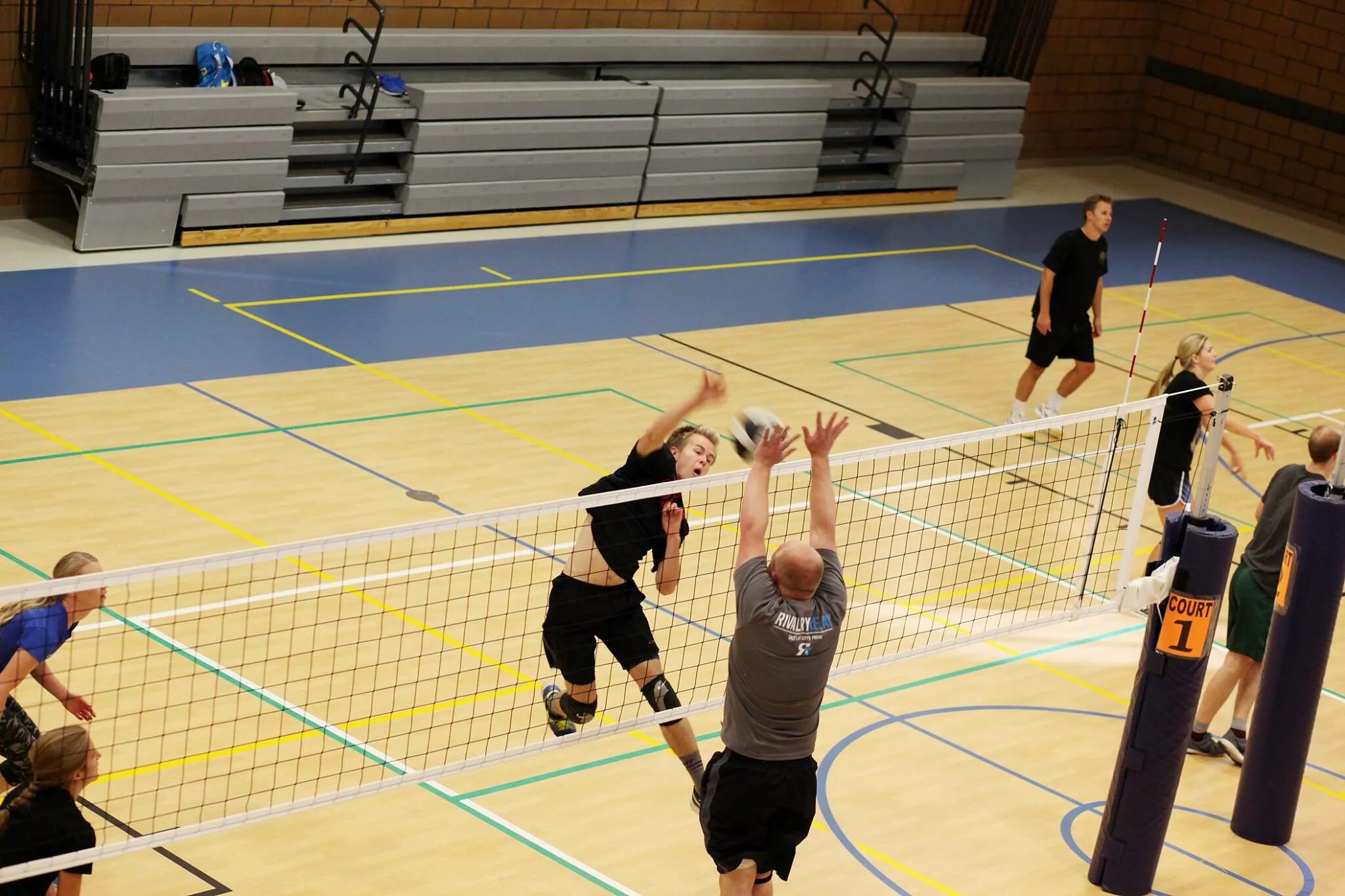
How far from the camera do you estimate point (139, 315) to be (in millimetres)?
14320

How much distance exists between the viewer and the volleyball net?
776 centimetres

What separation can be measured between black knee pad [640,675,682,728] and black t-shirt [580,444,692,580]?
0.48m

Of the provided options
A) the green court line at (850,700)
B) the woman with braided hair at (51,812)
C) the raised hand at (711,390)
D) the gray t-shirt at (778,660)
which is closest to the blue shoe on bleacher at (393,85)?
the green court line at (850,700)

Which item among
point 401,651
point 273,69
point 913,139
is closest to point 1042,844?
point 401,651

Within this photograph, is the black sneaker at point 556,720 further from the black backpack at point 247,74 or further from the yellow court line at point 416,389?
the black backpack at point 247,74

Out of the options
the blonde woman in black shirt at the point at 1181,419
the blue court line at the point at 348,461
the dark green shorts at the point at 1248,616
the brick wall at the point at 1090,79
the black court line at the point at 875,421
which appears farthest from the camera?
the brick wall at the point at 1090,79

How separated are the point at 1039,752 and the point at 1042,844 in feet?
3.13

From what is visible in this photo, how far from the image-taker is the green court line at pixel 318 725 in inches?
304

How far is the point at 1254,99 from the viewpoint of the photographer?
25266mm

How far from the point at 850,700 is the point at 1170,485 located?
2.81 meters

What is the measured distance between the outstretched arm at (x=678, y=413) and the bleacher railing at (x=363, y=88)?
32.9 ft

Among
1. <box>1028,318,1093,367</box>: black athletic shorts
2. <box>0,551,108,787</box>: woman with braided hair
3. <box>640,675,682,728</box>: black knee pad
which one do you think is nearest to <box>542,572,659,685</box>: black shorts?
<box>640,675,682,728</box>: black knee pad

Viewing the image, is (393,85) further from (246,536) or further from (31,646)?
(31,646)

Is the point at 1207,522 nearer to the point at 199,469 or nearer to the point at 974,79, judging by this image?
the point at 199,469
